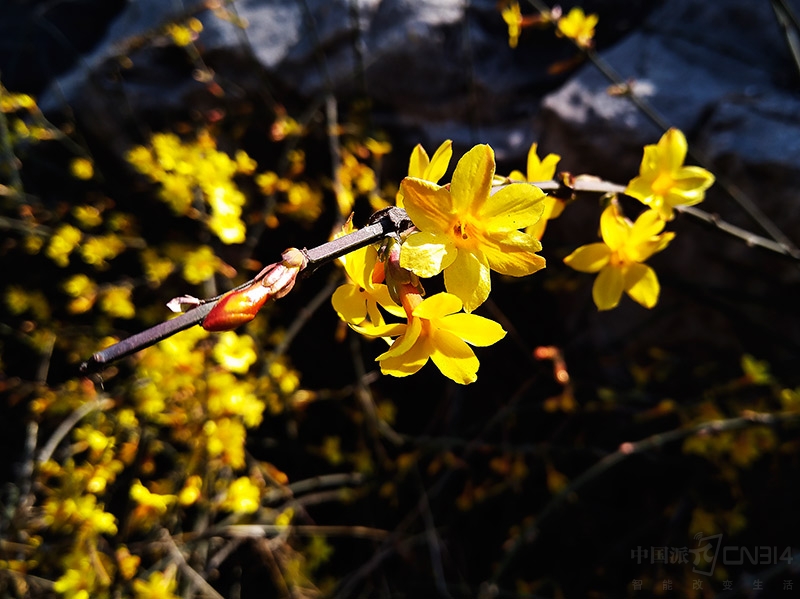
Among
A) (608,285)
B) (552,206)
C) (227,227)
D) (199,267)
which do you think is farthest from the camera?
(199,267)

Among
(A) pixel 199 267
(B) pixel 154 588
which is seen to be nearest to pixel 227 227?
(A) pixel 199 267

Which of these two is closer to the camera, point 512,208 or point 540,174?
point 512,208

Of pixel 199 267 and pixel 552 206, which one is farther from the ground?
pixel 199 267

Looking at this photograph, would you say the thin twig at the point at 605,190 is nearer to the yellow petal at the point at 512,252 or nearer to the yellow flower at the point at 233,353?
the yellow petal at the point at 512,252

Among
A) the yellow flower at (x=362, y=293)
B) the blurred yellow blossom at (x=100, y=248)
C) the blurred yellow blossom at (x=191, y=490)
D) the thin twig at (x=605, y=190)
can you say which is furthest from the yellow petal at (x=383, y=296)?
the blurred yellow blossom at (x=100, y=248)

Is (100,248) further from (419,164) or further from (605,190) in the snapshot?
(605,190)

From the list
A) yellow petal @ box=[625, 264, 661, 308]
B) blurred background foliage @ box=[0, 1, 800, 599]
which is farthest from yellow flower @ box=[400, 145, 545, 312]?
blurred background foliage @ box=[0, 1, 800, 599]
